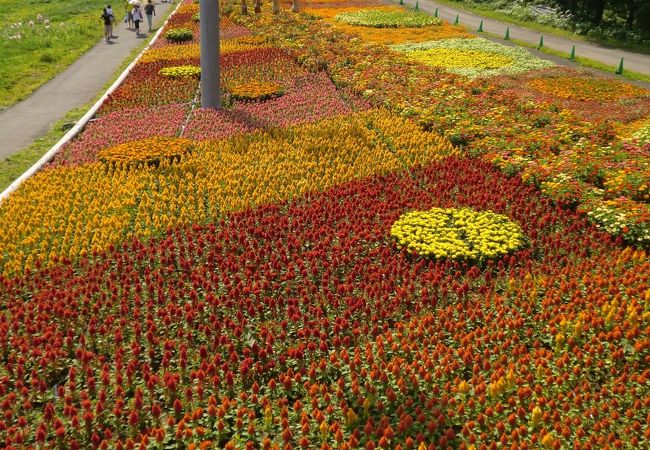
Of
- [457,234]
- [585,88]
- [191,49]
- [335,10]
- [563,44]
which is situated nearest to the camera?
[457,234]

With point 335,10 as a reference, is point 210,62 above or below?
below

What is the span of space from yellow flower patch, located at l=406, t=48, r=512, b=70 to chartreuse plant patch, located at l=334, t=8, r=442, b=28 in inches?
261

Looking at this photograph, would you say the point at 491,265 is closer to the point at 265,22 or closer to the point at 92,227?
the point at 92,227

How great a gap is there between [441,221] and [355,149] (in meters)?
3.58

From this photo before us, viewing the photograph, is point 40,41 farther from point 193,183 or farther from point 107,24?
point 193,183

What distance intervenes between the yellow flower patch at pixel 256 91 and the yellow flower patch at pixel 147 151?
12.9ft

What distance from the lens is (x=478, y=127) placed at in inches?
487

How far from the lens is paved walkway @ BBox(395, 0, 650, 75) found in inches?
903

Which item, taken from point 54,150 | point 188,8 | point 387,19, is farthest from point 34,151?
point 188,8

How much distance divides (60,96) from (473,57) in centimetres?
1355

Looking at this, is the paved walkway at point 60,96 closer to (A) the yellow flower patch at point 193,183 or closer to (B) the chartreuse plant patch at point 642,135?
(A) the yellow flower patch at point 193,183

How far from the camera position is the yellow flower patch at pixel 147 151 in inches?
432

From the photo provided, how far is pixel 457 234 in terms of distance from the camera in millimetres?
8086

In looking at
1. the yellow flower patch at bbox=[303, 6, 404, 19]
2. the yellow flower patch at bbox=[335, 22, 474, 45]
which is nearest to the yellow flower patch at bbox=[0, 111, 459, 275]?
the yellow flower patch at bbox=[335, 22, 474, 45]
